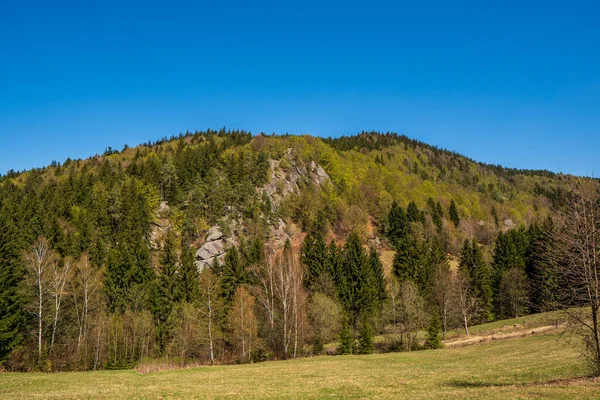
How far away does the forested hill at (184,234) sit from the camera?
176ft

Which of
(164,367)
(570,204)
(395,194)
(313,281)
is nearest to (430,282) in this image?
(313,281)

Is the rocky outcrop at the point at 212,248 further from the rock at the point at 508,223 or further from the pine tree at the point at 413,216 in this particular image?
the rock at the point at 508,223

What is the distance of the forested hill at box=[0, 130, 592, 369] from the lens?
53594mm

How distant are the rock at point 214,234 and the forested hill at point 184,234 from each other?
0.29m

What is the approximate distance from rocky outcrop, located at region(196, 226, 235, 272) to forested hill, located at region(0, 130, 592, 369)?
0.31 m

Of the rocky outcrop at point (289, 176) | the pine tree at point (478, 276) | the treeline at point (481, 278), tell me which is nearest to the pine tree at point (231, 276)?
the treeline at point (481, 278)

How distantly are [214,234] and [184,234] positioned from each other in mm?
8317

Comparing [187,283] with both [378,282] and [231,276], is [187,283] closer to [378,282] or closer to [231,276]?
[231,276]

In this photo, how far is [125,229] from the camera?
96.0m

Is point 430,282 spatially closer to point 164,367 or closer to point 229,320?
point 229,320

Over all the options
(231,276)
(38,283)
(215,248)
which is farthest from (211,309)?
(215,248)

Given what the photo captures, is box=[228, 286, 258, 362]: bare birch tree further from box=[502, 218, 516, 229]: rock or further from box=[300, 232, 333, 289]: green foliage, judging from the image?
box=[502, 218, 516, 229]: rock

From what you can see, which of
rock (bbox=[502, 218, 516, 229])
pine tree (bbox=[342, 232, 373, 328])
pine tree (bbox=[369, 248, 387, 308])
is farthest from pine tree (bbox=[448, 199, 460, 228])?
pine tree (bbox=[342, 232, 373, 328])

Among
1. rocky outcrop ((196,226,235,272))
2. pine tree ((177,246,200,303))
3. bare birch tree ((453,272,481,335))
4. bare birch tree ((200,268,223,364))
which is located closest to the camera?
bare birch tree ((200,268,223,364))
